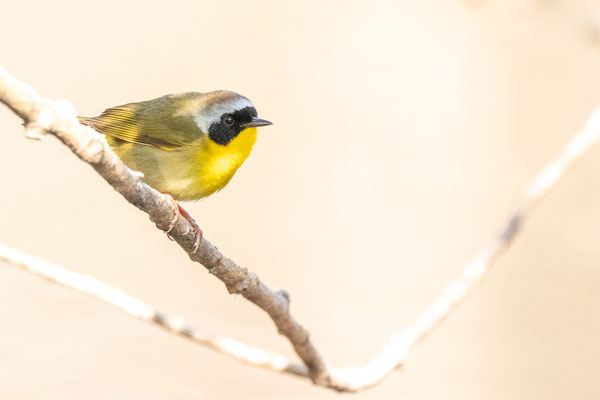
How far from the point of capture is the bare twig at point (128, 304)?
1660mm

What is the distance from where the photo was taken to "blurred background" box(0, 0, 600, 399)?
4129 millimetres

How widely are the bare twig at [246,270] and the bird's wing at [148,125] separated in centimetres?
89

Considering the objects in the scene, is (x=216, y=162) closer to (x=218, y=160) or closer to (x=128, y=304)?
(x=218, y=160)

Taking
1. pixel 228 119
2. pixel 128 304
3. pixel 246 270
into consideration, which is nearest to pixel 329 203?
pixel 228 119

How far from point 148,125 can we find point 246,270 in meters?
1.06

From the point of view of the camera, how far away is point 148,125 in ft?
9.75

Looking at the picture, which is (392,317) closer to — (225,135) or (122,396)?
(122,396)

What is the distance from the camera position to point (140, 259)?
172 inches

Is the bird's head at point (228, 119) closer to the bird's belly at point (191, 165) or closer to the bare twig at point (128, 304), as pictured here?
the bird's belly at point (191, 165)

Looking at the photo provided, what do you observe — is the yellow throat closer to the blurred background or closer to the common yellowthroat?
the common yellowthroat

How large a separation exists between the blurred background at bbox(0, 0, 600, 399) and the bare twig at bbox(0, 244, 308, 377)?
2015 millimetres

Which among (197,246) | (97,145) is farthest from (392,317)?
(97,145)

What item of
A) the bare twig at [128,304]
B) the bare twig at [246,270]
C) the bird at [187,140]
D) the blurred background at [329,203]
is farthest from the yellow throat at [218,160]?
the blurred background at [329,203]

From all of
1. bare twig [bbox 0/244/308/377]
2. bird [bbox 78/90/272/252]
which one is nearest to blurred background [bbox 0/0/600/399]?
bird [bbox 78/90/272/252]
